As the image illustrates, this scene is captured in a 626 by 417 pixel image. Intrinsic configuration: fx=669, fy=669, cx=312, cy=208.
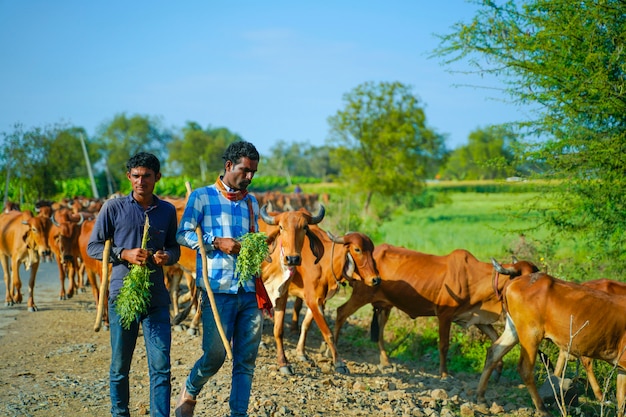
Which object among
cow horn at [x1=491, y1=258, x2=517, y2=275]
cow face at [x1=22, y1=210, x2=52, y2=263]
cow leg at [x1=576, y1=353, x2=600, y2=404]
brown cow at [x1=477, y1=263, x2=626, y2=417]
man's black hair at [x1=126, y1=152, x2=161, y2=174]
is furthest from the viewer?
cow face at [x1=22, y1=210, x2=52, y2=263]

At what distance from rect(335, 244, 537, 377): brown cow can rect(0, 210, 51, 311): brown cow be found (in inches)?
261

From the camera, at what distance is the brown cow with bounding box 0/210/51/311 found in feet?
43.1

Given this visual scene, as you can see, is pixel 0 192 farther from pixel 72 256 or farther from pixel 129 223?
pixel 129 223

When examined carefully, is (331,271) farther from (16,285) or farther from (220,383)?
(16,285)

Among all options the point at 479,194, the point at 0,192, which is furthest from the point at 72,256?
the point at 479,194

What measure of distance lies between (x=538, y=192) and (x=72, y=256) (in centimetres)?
905

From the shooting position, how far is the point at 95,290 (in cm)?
1170

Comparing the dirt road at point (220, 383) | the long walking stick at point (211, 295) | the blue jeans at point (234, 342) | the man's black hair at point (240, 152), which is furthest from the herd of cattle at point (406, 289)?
the man's black hair at point (240, 152)

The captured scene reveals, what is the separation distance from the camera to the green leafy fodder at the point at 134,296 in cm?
511

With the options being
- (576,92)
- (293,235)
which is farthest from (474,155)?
(293,235)

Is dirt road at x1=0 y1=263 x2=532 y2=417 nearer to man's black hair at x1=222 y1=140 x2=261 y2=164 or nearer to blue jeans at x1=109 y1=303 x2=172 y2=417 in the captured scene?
blue jeans at x1=109 y1=303 x2=172 y2=417

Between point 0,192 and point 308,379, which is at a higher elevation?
point 0,192

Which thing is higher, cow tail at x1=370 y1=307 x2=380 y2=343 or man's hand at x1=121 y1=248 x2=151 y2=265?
man's hand at x1=121 y1=248 x2=151 y2=265

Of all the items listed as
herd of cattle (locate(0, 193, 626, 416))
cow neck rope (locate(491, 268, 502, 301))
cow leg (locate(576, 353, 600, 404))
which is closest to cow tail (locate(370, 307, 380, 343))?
herd of cattle (locate(0, 193, 626, 416))
